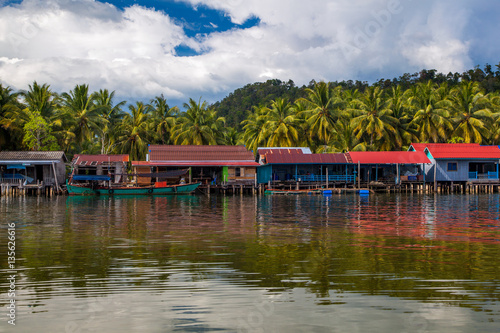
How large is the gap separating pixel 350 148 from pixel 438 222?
35422 millimetres

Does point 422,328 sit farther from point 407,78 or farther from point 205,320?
point 407,78

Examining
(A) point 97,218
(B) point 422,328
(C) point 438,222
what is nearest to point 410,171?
(C) point 438,222

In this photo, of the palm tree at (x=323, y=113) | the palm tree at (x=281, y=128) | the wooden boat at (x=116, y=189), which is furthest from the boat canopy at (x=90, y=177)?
the palm tree at (x=323, y=113)

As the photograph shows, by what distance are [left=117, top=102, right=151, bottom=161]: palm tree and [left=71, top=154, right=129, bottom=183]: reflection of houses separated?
6534mm

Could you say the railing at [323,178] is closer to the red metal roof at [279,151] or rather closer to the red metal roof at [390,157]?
the red metal roof at [390,157]

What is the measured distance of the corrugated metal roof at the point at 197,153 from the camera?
1831 inches

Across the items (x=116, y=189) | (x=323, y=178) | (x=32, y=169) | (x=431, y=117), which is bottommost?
(x=116, y=189)

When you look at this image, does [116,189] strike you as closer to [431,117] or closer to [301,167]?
[301,167]

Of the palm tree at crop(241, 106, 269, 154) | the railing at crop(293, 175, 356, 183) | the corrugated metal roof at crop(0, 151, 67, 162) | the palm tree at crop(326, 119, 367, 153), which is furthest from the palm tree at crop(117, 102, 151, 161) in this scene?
the palm tree at crop(326, 119, 367, 153)

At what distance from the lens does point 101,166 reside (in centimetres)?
4609

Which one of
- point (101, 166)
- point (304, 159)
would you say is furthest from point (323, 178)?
point (101, 166)

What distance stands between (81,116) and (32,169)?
9452 millimetres

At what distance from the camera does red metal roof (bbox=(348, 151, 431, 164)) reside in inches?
1868

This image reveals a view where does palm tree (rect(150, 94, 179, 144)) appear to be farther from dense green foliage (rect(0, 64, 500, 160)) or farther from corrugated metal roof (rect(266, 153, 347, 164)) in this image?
corrugated metal roof (rect(266, 153, 347, 164))
